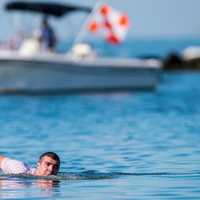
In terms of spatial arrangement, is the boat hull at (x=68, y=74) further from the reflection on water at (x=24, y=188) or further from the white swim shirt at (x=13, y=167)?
the reflection on water at (x=24, y=188)

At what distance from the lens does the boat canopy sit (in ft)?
147

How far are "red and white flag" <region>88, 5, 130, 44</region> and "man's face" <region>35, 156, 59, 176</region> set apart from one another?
2507 centimetres

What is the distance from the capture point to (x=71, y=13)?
151 ft

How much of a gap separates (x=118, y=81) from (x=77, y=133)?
14876 mm

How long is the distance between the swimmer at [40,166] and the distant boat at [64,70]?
20.3 metres

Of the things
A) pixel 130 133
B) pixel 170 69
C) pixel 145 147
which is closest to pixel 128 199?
pixel 145 147

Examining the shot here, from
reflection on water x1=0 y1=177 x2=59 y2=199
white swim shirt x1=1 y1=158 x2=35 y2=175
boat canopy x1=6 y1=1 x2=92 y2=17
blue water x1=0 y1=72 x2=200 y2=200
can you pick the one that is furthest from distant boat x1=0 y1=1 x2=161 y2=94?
reflection on water x1=0 y1=177 x2=59 y2=199

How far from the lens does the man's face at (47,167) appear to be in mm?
18641

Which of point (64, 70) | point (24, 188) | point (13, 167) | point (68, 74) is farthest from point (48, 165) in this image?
point (68, 74)

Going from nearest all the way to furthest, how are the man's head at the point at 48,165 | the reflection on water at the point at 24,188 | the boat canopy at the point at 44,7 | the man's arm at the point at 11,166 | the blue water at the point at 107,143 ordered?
the reflection on water at the point at 24,188
the blue water at the point at 107,143
the man's head at the point at 48,165
the man's arm at the point at 11,166
the boat canopy at the point at 44,7

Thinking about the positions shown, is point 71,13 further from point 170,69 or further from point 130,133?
point 170,69

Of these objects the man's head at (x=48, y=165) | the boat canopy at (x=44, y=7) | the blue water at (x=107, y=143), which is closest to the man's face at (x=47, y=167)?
the man's head at (x=48, y=165)

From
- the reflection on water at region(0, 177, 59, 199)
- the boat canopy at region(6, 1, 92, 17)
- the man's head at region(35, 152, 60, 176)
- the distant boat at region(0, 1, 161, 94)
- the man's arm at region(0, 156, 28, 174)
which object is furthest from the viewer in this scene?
the boat canopy at region(6, 1, 92, 17)

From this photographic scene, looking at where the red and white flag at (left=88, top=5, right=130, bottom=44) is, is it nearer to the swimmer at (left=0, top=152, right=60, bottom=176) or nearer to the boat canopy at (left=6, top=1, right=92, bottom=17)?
the boat canopy at (left=6, top=1, right=92, bottom=17)
